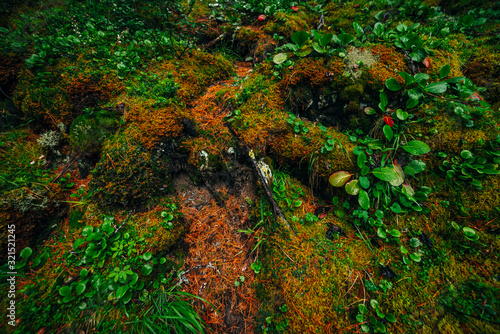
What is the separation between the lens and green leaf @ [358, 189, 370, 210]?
2.21 meters

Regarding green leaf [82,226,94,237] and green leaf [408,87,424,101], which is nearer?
green leaf [82,226,94,237]

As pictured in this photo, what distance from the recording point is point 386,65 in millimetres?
2588

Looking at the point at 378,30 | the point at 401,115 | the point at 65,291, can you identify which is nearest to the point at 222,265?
the point at 65,291

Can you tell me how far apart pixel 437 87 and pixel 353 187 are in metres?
1.78

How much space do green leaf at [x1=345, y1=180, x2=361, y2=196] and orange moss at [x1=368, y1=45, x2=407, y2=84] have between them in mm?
1616

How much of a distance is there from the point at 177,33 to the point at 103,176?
3374 millimetres

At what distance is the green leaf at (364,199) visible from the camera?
7.26 feet

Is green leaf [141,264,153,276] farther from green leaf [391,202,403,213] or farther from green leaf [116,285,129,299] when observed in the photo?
green leaf [391,202,403,213]

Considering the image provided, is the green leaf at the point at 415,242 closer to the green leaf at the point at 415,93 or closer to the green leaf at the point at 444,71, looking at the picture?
the green leaf at the point at 415,93

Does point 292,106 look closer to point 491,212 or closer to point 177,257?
point 491,212

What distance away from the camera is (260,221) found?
2428 mm

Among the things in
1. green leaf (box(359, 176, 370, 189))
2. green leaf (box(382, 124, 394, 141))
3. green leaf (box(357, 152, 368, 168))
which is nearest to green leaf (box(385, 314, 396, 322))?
green leaf (box(359, 176, 370, 189))

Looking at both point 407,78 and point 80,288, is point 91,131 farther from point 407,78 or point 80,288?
point 407,78

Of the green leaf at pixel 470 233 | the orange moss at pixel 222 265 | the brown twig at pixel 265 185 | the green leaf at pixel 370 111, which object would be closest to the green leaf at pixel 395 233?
the green leaf at pixel 470 233
